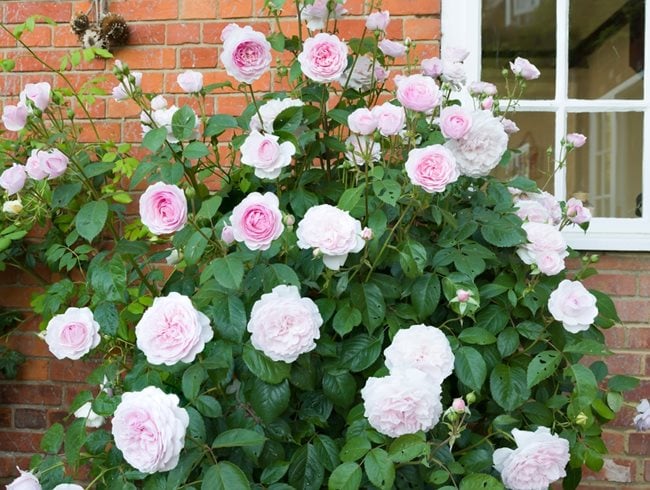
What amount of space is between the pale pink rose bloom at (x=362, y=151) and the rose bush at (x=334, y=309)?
1cm

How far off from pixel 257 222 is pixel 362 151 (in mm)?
331

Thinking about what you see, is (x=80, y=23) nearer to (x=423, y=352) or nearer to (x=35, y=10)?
(x=35, y=10)

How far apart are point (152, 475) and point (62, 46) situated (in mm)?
1560

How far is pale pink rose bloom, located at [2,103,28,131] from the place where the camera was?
1740 millimetres

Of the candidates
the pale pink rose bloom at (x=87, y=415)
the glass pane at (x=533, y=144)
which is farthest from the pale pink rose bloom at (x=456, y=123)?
the pale pink rose bloom at (x=87, y=415)

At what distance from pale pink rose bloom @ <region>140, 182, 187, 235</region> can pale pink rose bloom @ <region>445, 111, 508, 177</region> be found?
61 centimetres

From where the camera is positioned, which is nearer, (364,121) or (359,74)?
(364,121)

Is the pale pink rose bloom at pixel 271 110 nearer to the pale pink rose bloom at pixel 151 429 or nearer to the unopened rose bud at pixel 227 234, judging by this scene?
the unopened rose bud at pixel 227 234

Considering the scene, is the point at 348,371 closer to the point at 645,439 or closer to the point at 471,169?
the point at 471,169

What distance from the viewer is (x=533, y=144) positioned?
2.35 metres

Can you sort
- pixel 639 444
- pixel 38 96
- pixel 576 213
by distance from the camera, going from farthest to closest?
pixel 639 444
pixel 576 213
pixel 38 96

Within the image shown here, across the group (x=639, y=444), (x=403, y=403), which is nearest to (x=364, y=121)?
(x=403, y=403)

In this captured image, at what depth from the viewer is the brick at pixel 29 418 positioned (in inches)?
97.0

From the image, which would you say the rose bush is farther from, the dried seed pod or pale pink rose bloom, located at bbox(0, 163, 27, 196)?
the dried seed pod
